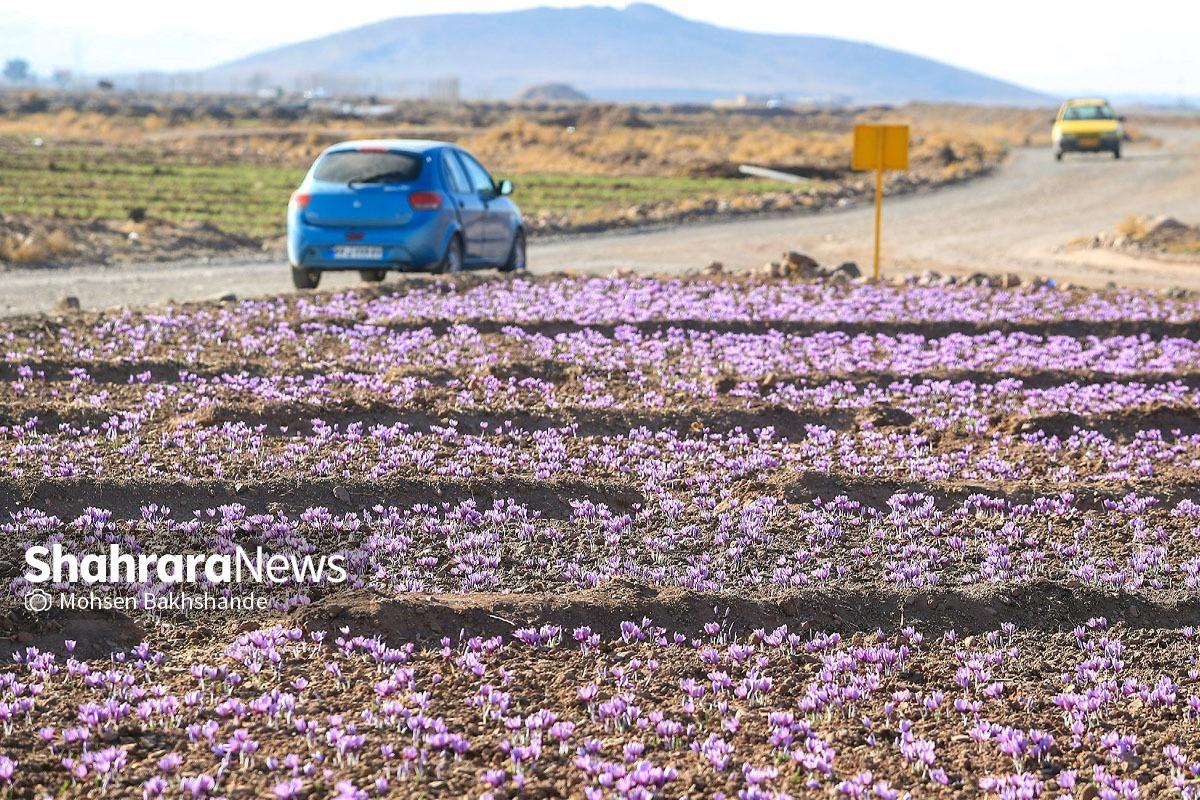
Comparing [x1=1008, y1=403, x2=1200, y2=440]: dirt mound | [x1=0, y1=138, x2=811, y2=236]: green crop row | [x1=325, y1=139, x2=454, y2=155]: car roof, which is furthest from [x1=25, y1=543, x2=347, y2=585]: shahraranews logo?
[x1=0, y1=138, x2=811, y2=236]: green crop row

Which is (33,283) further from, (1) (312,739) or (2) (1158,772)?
(2) (1158,772)

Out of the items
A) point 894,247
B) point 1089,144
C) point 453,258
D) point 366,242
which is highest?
point 1089,144

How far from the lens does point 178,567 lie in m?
6.95

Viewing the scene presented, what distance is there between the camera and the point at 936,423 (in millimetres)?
10727

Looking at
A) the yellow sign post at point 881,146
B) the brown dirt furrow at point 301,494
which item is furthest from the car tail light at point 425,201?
the brown dirt furrow at point 301,494

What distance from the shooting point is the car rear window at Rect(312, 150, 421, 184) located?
17.3 metres

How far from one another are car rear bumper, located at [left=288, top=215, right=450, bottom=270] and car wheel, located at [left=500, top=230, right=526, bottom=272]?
2.36m

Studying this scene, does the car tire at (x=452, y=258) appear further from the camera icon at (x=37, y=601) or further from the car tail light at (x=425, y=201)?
the camera icon at (x=37, y=601)

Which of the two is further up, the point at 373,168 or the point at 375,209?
the point at 373,168

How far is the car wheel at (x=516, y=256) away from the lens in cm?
1986

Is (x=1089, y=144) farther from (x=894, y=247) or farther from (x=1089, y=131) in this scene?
Result: (x=894, y=247)

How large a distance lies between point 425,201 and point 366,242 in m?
0.83

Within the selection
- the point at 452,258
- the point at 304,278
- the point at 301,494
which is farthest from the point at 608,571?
the point at 304,278

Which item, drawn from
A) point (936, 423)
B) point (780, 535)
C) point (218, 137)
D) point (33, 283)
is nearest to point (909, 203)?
point (33, 283)
